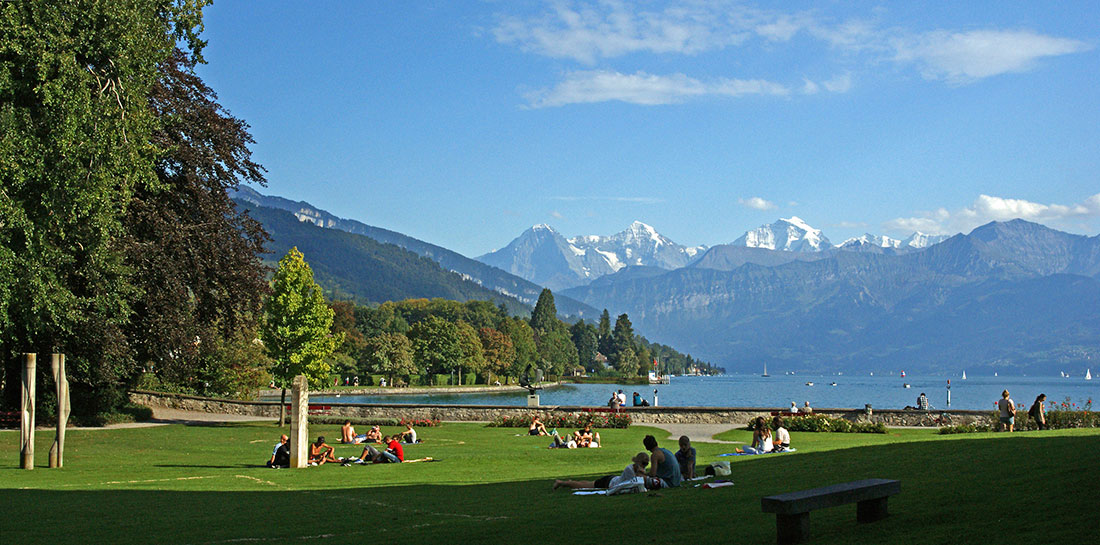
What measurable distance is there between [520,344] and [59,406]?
477ft

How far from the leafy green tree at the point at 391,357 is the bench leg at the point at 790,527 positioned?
125m

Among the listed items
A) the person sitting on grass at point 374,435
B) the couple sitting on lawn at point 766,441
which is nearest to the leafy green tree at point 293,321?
the person sitting on grass at point 374,435

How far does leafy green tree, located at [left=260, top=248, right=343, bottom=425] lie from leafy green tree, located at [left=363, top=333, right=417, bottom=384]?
84828 millimetres

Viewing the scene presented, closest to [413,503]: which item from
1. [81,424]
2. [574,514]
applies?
[574,514]

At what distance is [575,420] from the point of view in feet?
129

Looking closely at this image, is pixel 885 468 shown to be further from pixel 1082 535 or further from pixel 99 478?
pixel 99 478

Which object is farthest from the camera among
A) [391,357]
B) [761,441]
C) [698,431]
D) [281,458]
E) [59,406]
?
[391,357]

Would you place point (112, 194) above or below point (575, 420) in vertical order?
above

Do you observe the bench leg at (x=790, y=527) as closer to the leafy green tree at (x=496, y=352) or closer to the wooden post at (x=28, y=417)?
the wooden post at (x=28, y=417)

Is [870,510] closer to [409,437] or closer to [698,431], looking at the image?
[409,437]

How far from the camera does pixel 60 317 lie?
24.7 metres

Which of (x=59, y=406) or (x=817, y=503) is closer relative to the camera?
(x=817, y=503)

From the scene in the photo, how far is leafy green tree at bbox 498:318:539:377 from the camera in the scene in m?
164

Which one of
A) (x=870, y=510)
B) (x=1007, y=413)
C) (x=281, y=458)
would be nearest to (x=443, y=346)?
(x=1007, y=413)
